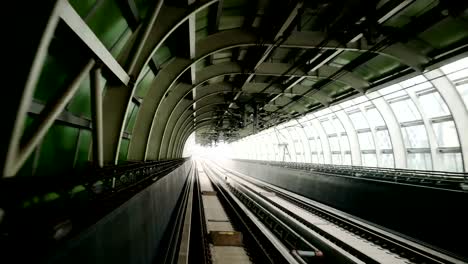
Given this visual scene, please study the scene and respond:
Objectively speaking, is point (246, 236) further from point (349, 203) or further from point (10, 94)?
point (10, 94)

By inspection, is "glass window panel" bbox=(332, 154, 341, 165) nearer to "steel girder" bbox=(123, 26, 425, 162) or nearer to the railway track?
the railway track

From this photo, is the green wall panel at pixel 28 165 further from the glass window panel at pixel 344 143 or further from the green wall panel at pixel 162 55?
the glass window panel at pixel 344 143

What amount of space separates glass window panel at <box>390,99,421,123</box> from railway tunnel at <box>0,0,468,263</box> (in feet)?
0.31

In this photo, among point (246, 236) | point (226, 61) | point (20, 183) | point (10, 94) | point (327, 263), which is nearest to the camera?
point (20, 183)

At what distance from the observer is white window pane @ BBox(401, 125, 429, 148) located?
15.9 m

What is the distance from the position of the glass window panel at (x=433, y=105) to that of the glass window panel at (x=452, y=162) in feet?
6.86

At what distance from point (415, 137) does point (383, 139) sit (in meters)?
2.62

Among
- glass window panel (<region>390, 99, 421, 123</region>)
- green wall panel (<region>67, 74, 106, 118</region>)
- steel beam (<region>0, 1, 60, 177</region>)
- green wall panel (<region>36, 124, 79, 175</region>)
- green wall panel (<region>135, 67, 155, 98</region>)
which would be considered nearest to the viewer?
steel beam (<region>0, 1, 60, 177</region>)

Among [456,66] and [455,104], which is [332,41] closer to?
[456,66]

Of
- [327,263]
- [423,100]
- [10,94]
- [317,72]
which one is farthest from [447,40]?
[10,94]

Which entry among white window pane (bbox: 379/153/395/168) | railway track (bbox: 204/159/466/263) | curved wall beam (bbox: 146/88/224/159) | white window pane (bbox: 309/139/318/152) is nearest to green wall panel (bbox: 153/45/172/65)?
curved wall beam (bbox: 146/88/224/159)

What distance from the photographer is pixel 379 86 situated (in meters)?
13.8

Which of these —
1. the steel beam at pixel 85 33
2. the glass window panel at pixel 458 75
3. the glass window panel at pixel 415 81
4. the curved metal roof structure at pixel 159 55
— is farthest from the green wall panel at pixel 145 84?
the glass window panel at pixel 458 75

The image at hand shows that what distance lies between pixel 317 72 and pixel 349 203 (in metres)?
6.10
